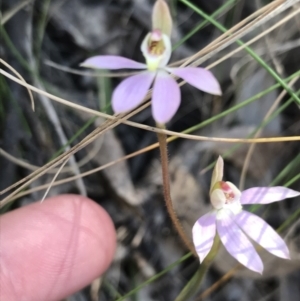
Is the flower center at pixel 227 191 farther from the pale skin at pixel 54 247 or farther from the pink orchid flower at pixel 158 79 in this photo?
the pale skin at pixel 54 247

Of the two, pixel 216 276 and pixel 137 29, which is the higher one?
pixel 137 29

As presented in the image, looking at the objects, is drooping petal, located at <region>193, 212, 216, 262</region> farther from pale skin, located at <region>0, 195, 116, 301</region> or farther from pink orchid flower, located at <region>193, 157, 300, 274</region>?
pale skin, located at <region>0, 195, 116, 301</region>

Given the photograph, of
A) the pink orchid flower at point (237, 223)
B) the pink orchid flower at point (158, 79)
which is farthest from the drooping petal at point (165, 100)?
the pink orchid flower at point (237, 223)

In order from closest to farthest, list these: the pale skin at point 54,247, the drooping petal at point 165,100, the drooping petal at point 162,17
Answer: the drooping petal at point 165,100 < the drooping petal at point 162,17 < the pale skin at point 54,247

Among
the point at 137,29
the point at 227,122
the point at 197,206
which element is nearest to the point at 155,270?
the point at 197,206

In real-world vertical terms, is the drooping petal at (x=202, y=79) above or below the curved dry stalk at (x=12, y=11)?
below

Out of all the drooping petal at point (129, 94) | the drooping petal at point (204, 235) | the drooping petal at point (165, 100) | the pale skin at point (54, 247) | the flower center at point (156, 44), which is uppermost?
the flower center at point (156, 44)

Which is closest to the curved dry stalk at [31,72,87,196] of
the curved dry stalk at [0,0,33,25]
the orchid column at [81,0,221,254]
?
the curved dry stalk at [0,0,33,25]

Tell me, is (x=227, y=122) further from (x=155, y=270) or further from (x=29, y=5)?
(x=29, y=5)
